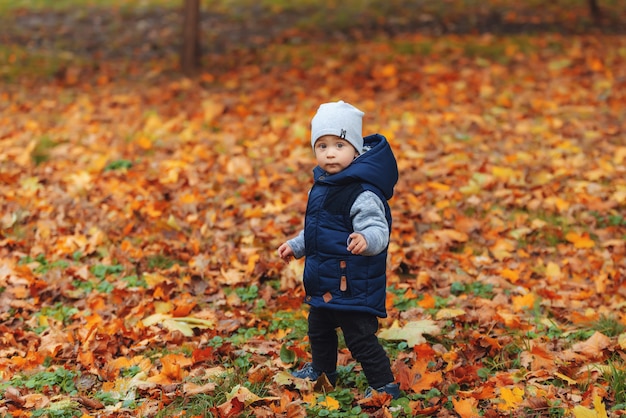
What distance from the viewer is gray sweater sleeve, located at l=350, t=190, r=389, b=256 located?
3.27 meters

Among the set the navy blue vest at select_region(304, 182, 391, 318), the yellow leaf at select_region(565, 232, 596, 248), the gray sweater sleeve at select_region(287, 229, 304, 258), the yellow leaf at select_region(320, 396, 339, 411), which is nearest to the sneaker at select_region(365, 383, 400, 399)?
the yellow leaf at select_region(320, 396, 339, 411)

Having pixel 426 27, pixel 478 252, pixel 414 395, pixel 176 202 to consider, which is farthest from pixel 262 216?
pixel 426 27

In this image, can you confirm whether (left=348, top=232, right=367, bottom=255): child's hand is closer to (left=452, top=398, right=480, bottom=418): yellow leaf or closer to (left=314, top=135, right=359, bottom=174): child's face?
(left=314, top=135, right=359, bottom=174): child's face

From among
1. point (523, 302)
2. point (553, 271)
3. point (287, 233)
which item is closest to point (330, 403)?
point (523, 302)

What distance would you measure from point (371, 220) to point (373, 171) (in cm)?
24

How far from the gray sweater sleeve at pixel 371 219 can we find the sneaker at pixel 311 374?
894 millimetres

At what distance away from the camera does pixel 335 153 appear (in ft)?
11.2

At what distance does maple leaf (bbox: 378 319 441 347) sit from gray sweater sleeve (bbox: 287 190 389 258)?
1.07m

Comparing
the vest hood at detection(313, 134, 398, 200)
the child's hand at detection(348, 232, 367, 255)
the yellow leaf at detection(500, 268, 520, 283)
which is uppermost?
the vest hood at detection(313, 134, 398, 200)

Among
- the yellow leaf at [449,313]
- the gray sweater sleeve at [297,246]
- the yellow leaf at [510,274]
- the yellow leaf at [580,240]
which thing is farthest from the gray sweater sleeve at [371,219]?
the yellow leaf at [580,240]

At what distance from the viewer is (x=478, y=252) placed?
5504 mm

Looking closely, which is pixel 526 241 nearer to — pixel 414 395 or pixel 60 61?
pixel 414 395

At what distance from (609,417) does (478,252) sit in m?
2.22

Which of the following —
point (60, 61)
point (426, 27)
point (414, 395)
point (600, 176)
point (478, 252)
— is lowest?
point (414, 395)
